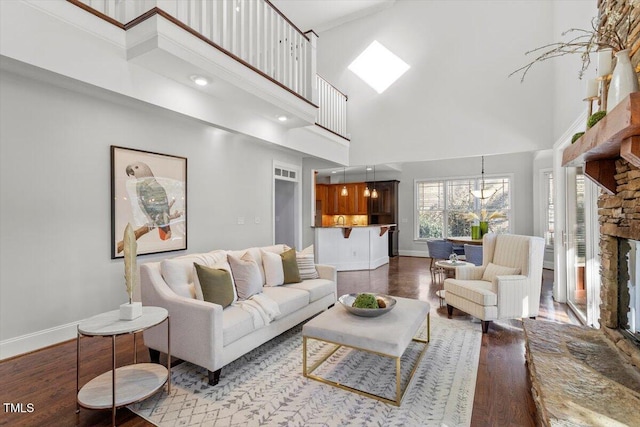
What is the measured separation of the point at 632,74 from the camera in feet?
5.42

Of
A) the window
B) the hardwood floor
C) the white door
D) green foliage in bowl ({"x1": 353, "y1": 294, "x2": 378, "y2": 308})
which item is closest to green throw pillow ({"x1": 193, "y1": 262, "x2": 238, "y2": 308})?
the hardwood floor

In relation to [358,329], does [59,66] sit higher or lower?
higher

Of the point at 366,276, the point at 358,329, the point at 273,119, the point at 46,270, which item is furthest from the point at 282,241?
the point at 358,329

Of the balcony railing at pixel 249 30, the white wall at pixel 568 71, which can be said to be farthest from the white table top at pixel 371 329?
the balcony railing at pixel 249 30

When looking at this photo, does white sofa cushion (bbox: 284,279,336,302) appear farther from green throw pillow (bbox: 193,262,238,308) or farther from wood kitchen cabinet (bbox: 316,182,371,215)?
wood kitchen cabinet (bbox: 316,182,371,215)

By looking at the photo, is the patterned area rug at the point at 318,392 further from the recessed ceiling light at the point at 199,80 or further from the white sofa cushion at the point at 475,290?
the recessed ceiling light at the point at 199,80

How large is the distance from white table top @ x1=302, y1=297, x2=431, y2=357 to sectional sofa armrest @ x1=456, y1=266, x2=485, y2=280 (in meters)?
1.53

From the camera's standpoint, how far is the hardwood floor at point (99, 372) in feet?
6.52

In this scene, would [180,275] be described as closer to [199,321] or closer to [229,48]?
[199,321]

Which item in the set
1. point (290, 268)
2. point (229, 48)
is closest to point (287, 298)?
point (290, 268)

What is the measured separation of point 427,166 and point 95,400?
29.0 ft

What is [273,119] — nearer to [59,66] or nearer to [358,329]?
[59,66]

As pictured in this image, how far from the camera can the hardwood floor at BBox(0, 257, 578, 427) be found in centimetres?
199

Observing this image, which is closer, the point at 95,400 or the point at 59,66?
the point at 95,400
